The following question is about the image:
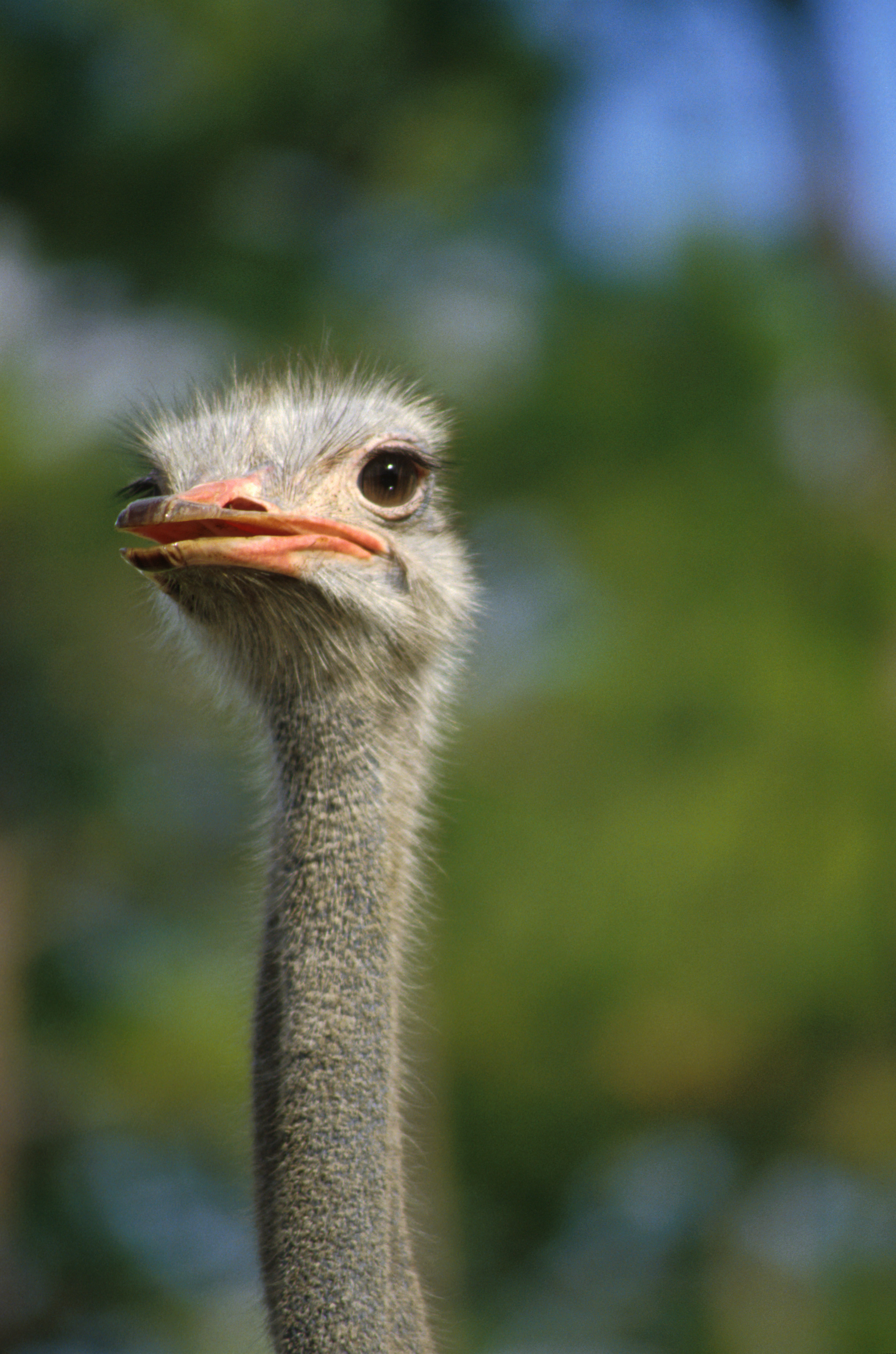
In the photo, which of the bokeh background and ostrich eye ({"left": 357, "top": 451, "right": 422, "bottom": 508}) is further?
the bokeh background

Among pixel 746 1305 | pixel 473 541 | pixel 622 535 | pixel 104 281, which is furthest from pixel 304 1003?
pixel 104 281

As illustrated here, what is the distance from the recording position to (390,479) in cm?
189

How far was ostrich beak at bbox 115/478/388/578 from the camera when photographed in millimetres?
1554

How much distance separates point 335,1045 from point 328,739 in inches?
14.4

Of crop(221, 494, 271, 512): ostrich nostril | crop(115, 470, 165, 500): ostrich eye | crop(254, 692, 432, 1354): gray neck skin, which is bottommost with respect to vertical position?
crop(254, 692, 432, 1354): gray neck skin

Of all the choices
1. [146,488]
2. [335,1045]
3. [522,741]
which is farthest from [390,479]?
[522,741]

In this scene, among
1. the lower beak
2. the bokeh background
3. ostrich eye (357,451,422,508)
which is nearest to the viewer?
the lower beak

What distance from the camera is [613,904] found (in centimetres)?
720

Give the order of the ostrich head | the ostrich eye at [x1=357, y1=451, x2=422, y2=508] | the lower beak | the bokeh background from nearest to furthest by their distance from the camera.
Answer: the lower beak < the ostrich head < the ostrich eye at [x1=357, y1=451, x2=422, y2=508] < the bokeh background

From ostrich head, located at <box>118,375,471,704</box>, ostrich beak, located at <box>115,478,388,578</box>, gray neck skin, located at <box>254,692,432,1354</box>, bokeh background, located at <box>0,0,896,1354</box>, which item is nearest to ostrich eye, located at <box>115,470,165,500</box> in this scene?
ostrich head, located at <box>118,375,471,704</box>

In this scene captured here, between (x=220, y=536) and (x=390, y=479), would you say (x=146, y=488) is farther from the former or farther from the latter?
(x=220, y=536)

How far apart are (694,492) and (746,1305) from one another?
420 centimetres

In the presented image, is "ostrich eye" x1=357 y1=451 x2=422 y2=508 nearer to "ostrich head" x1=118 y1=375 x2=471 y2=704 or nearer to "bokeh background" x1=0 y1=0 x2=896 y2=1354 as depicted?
"ostrich head" x1=118 y1=375 x2=471 y2=704

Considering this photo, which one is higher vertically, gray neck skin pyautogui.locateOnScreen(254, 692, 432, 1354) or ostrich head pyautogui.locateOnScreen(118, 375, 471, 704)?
ostrich head pyautogui.locateOnScreen(118, 375, 471, 704)
